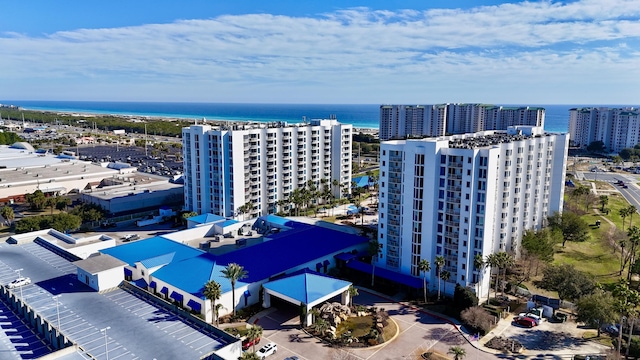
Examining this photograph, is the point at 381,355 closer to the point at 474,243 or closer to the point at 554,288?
the point at 474,243

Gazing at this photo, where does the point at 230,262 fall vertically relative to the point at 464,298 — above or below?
above

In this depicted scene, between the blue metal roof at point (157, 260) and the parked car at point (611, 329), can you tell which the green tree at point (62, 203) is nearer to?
the blue metal roof at point (157, 260)

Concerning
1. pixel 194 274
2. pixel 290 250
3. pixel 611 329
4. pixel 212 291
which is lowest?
pixel 611 329

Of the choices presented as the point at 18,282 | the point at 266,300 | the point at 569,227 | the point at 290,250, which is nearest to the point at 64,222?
the point at 18,282

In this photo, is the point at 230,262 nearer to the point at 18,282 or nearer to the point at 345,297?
the point at 345,297

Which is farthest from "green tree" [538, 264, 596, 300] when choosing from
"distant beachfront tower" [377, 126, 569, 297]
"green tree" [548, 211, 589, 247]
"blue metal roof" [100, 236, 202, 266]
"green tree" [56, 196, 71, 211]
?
"green tree" [56, 196, 71, 211]

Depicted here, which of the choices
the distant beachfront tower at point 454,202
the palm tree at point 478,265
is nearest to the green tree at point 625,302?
the palm tree at point 478,265
